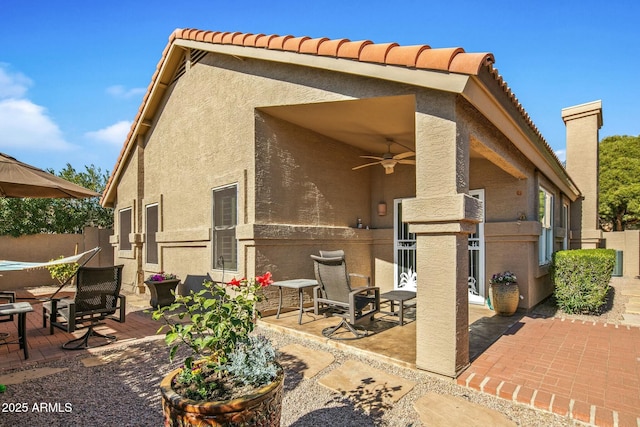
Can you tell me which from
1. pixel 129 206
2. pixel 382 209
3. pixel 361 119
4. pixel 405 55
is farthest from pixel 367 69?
pixel 129 206

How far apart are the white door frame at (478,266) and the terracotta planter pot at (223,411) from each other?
6.62 m

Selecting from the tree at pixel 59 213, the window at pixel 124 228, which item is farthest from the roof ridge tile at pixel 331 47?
the tree at pixel 59 213

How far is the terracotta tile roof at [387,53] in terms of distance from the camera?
3.62 m

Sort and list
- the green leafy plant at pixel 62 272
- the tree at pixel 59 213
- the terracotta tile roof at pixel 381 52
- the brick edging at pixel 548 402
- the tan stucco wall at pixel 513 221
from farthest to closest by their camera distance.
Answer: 1. the tree at pixel 59 213
2. the green leafy plant at pixel 62 272
3. the tan stucco wall at pixel 513 221
4. the terracotta tile roof at pixel 381 52
5. the brick edging at pixel 548 402

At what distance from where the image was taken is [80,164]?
16.2 m

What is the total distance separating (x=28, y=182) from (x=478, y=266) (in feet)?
27.7

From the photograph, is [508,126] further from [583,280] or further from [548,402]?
[583,280]

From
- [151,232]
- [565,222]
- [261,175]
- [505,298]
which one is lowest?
[505,298]

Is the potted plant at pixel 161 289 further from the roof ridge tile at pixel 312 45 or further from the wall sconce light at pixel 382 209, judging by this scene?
the roof ridge tile at pixel 312 45

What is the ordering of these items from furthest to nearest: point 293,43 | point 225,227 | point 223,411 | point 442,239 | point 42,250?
1. point 42,250
2. point 225,227
3. point 293,43
4. point 442,239
5. point 223,411

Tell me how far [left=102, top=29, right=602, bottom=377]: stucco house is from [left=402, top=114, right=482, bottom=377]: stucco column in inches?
0.6

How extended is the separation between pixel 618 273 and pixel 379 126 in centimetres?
1393

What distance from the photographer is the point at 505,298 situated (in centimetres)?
651

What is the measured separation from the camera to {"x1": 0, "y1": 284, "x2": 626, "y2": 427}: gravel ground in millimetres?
3086
